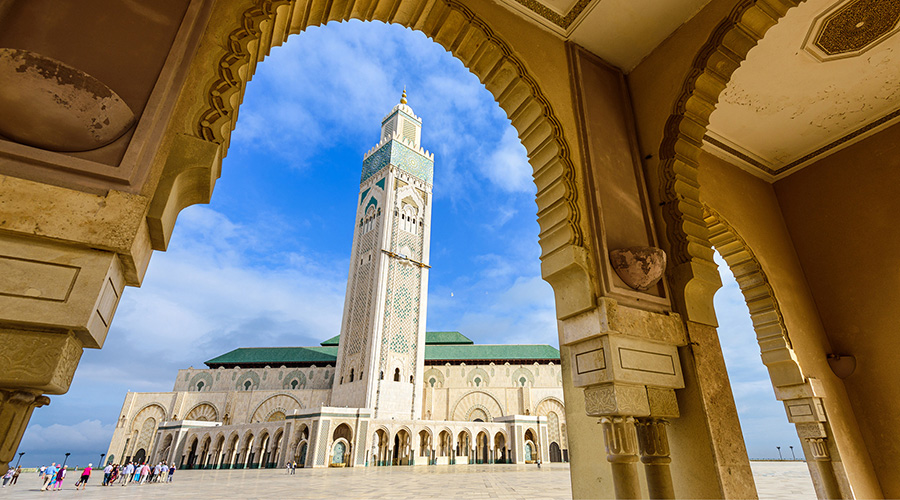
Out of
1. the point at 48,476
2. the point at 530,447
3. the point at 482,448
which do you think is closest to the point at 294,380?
the point at 482,448

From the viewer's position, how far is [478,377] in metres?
24.0

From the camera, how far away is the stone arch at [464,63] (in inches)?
56.8

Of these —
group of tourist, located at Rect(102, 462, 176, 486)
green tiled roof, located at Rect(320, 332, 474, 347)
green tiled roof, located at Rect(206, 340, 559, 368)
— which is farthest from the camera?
green tiled roof, located at Rect(320, 332, 474, 347)

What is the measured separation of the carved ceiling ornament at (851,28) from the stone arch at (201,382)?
26.4 m

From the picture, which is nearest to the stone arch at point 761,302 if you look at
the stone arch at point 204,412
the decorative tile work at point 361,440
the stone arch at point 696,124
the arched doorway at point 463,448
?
the stone arch at point 696,124

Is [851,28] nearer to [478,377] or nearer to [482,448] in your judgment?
[482,448]

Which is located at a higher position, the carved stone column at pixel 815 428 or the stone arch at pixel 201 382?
the stone arch at pixel 201 382

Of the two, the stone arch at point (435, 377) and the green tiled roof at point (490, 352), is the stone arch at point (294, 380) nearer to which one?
the stone arch at point (435, 377)

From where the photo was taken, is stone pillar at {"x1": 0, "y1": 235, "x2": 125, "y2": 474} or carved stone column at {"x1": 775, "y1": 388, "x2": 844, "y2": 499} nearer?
stone pillar at {"x1": 0, "y1": 235, "x2": 125, "y2": 474}

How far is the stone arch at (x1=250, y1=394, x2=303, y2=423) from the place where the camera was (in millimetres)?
21531

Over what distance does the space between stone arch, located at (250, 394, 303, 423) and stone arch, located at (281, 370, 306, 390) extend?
821mm

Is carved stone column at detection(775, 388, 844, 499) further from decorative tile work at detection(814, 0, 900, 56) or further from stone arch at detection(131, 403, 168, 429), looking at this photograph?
stone arch at detection(131, 403, 168, 429)

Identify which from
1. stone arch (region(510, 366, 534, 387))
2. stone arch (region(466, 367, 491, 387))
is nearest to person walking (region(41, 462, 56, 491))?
stone arch (region(466, 367, 491, 387))

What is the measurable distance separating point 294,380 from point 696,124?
2343 centimetres
